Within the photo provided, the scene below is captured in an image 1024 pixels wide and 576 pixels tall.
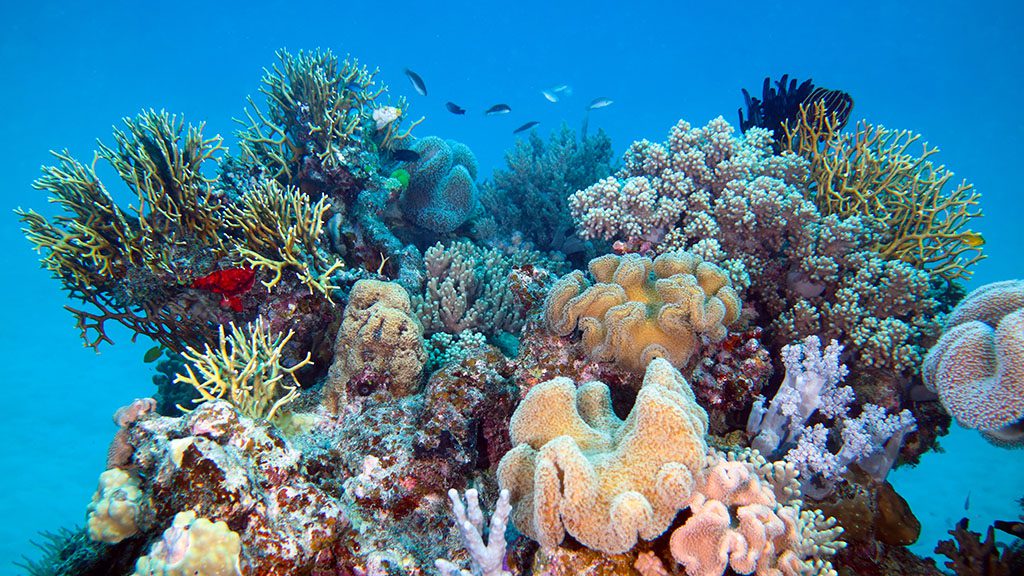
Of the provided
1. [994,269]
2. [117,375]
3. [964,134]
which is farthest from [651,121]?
[117,375]

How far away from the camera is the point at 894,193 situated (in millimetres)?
5531

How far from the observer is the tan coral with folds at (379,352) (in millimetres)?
4203

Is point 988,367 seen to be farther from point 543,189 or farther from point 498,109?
point 498,109

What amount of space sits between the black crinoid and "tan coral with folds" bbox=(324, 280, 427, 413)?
5926 mm

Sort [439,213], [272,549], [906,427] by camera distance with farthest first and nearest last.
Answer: [439,213], [906,427], [272,549]

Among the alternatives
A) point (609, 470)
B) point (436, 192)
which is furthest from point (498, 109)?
point (609, 470)

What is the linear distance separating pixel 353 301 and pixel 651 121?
96.5 meters

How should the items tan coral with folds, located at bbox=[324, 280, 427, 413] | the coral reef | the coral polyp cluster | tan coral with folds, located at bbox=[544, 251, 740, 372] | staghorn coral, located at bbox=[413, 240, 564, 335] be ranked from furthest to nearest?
the coral reef < staghorn coral, located at bbox=[413, 240, 564, 335] < tan coral with folds, located at bbox=[324, 280, 427, 413] < tan coral with folds, located at bbox=[544, 251, 740, 372] < the coral polyp cluster

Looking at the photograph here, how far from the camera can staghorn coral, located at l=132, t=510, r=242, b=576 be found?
2213mm

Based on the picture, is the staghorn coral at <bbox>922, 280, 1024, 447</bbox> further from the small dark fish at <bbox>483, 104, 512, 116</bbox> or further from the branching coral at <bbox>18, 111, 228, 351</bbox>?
the small dark fish at <bbox>483, 104, 512, 116</bbox>

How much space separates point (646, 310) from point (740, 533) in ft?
5.95

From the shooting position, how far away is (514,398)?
148 inches

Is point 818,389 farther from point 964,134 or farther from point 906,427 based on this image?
point 964,134

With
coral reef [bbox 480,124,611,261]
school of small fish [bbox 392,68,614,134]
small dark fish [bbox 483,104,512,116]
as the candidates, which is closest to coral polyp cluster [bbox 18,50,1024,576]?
school of small fish [bbox 392,68,614,134]
